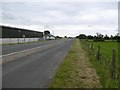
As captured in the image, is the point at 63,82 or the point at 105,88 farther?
the point at 63,82

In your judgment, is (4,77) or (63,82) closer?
(63,82)

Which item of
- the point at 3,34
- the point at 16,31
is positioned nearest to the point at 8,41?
the point at 3,34

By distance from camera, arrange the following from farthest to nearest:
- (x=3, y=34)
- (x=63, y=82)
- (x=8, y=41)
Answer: (x=3, y=34) → (x=8, y=41) → (x=63, y=82)

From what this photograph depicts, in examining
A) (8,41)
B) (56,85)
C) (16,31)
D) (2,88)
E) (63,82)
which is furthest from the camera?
(16,31)

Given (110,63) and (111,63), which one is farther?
(110,63)

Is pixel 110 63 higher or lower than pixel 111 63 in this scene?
lower

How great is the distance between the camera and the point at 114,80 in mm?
10680

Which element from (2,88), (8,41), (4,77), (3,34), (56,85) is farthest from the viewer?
(3,34)

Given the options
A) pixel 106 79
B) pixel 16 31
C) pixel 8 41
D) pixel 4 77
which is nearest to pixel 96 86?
pixel 106 79

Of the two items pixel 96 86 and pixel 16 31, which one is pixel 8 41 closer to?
pixel 16 31

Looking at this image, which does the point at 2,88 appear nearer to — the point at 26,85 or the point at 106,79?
the point at 26,85

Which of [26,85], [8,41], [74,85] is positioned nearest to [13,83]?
[26,85]

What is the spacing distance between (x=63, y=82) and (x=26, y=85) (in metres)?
1.59

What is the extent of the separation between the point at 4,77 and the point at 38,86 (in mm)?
2391
